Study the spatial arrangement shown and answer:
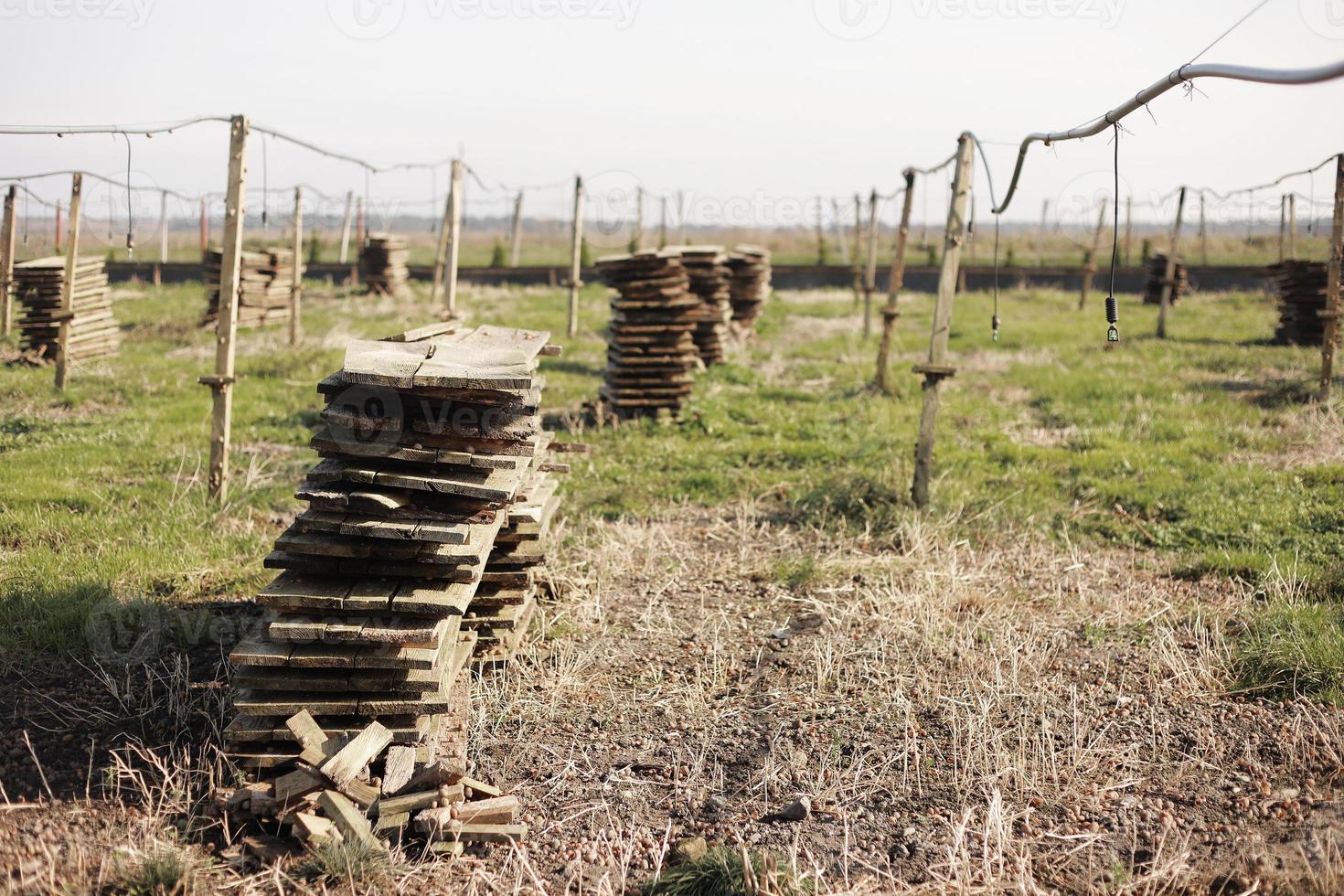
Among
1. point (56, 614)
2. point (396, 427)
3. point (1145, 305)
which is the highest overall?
point (1145, 305)

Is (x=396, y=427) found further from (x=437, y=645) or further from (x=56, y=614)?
(x=56, y=614)

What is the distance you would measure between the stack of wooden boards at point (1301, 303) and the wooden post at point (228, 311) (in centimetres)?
1677

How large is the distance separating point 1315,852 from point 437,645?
3601 millimetres

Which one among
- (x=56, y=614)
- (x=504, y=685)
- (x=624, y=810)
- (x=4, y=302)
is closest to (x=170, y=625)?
(x=56, y=614)

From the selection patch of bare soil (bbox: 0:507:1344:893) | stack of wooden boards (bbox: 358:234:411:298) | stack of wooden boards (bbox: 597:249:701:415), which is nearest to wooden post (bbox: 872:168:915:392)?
stack of wooden boards (bbox: 597:249:701:415)

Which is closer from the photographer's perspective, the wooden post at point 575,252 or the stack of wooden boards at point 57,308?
the stack of wooden boards at point 57,308

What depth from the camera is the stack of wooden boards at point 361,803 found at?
398 cm

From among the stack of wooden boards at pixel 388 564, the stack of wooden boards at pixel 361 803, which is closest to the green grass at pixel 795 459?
the stack of wooden boards at pixel 388 564

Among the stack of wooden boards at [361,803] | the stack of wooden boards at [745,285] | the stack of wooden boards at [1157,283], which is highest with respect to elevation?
the stack of wooden boards at [1157,283]

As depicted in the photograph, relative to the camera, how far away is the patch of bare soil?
159 inches

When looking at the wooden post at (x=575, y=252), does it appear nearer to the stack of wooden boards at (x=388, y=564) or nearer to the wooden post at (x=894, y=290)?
the wooden post at (x=894, y=290)

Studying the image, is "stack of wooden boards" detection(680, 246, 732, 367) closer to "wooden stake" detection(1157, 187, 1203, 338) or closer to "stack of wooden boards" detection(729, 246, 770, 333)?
"stack of wooden boards" detection(729, 246, 770, 333)

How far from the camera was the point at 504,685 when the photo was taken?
541cm

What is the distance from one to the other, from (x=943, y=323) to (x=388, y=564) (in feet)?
17.0
